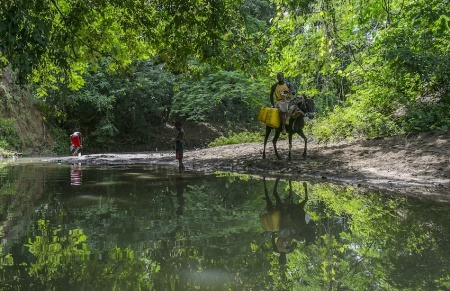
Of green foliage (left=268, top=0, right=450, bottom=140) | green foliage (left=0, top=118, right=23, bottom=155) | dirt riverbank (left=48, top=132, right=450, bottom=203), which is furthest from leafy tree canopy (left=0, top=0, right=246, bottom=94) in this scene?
green foliage (left=0, top=118, right=23, bottom=155)

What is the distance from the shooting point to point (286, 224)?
16.6 feet

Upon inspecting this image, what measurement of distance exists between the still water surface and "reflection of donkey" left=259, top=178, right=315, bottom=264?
13mm

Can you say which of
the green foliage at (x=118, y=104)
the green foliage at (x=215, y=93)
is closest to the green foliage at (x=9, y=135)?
the green foliage at (x=118, y=104)

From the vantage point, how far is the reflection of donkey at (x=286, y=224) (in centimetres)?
421

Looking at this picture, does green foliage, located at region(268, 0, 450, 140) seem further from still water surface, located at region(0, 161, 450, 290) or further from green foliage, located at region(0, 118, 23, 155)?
green foliage, located at region(0, 118, 23, 155)

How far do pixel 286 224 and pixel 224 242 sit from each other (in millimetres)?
1068

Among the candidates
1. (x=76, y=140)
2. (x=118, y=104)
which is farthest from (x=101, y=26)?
(x=118, y=104)

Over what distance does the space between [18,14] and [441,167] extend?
8.41 metres

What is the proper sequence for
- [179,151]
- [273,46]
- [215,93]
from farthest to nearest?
[215,93]
[273,46]
[179,151]

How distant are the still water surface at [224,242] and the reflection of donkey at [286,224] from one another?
0.04 feet

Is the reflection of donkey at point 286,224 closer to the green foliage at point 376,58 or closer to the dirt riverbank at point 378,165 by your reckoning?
the dirt riverbank at point 378,165

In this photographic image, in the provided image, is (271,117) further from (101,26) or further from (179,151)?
(101,26)

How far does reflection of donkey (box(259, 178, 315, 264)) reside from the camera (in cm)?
421

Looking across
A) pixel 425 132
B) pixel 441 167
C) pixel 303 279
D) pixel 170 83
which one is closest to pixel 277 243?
pixel 303 279
